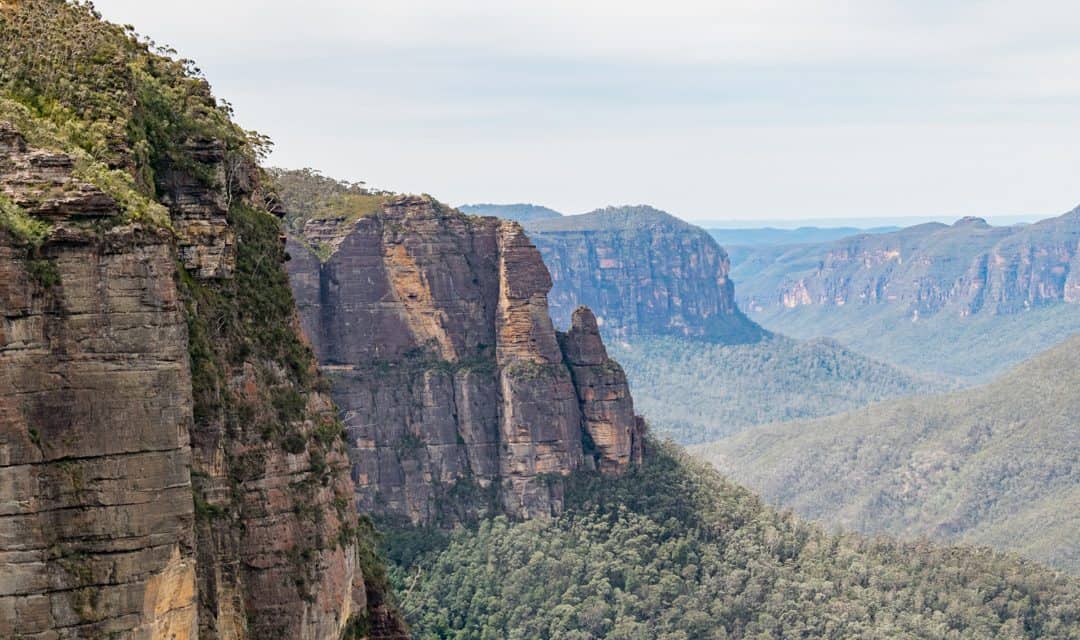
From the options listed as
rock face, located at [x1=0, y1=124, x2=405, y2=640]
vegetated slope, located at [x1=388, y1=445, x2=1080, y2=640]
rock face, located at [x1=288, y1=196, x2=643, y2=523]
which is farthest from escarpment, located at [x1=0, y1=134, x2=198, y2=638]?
rock face, located at [x1=288, y1=196, x2=643, y2=523]

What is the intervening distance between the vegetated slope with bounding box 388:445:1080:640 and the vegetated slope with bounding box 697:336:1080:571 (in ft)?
195

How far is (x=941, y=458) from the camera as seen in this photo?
175875mm

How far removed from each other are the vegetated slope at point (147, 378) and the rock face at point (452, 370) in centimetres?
3872

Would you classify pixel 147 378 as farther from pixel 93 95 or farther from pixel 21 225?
pixel 93 95

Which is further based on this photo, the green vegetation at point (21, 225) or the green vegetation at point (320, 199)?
the green vegetation at point (320, 199)

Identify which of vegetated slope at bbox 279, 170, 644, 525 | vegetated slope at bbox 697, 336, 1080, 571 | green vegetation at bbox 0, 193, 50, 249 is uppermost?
green vegetation at bbox 0, 193, 50, 249

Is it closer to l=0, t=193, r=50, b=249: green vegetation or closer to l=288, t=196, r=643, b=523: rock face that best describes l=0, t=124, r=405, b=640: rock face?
l=0, t=193, r=50, b=249: green vegetation

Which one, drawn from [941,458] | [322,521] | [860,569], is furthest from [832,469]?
[322,521]

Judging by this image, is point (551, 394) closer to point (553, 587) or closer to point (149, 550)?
point (553, 587)

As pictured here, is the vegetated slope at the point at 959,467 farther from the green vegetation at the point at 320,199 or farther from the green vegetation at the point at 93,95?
the green vegetation at the point at 93,95

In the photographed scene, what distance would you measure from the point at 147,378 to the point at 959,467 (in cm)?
15750

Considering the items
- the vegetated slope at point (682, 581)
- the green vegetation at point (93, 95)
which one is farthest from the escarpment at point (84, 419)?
the vegetated slope at point (682, 581)

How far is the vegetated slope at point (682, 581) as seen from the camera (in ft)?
241

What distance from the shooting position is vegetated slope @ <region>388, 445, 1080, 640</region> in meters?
73.4
